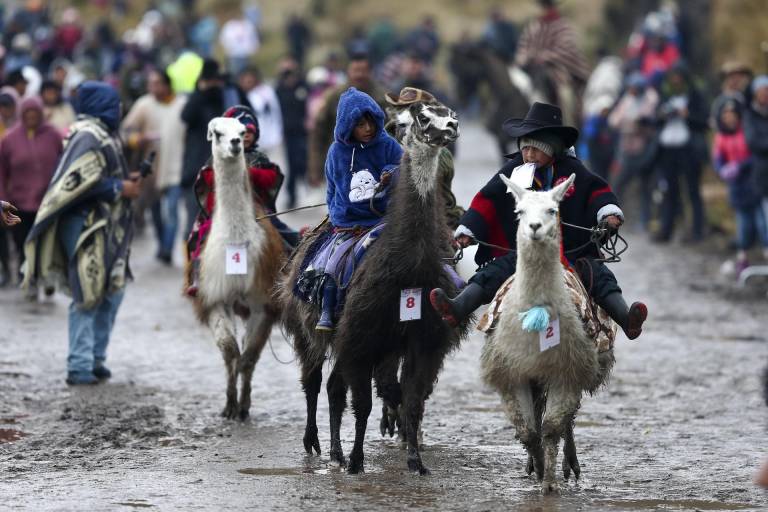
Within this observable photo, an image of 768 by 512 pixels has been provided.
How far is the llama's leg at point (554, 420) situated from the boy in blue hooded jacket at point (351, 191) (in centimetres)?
148

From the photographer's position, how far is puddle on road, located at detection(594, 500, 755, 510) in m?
7.91

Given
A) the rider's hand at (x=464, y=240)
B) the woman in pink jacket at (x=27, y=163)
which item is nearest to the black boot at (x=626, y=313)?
the rider's hand at (x=464, y=240)

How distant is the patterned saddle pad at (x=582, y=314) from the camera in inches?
321

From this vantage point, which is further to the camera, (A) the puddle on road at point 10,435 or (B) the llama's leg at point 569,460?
(A) the puddle on road at point 10,435

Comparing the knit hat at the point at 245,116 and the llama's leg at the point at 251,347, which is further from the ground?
the knit hat at the point at 245,116

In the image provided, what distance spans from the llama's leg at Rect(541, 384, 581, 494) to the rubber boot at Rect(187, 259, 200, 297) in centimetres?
337

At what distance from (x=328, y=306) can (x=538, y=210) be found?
1.68m

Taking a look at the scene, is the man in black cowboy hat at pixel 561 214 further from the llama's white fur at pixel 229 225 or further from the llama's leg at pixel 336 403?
the llama's white fur at pixel 229 225

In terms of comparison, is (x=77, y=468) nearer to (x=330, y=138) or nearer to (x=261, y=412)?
(x=261, y=412)

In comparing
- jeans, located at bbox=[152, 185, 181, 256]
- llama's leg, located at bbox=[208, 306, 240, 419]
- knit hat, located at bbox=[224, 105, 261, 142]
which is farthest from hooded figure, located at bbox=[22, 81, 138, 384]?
jeans, located at bbox=[152, 185, 181, 256]

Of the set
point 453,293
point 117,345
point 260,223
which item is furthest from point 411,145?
point 117,345

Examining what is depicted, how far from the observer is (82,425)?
10.2 metres

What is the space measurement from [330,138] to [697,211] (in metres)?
7.11

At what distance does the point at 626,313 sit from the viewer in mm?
8344
